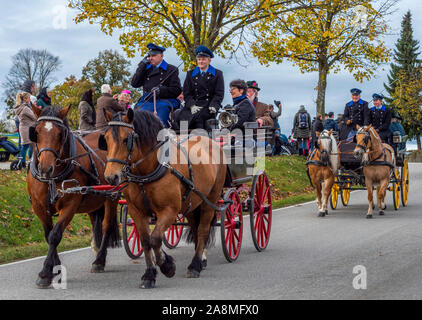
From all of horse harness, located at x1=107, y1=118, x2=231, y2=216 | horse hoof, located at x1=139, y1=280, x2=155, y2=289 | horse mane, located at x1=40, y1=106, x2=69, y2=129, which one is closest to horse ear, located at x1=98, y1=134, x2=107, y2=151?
horse harness, located at x1=107, y1=118, x2=231, y2=216

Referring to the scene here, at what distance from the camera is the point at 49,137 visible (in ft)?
22.8

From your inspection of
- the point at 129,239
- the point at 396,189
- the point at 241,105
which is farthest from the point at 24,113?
the point at 396,189

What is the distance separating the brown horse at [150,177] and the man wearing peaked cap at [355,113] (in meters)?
9.06

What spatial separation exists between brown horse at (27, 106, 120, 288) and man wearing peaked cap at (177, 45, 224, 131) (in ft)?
5.13

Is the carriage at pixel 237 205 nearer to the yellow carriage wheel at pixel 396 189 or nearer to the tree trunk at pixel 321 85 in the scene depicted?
the yellow carriage wheel at pixel 396 189

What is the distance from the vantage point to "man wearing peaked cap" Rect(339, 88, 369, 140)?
617 inches

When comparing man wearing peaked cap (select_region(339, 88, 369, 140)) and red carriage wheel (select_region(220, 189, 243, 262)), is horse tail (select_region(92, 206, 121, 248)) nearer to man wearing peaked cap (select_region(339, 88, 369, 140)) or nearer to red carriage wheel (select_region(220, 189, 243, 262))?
red carriage wheel (select_region(220, 189, 243, 262))

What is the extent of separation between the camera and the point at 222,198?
8.88 m

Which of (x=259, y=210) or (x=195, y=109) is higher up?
(x=195, y=109)

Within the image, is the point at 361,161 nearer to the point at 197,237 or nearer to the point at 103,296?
the point at 197,237

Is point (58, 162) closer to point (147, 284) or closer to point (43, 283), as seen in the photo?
point (43, 283)

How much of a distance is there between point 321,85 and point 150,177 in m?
22.2

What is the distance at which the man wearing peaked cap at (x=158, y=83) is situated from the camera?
8.40 m

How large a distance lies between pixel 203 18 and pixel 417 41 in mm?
57562
